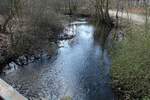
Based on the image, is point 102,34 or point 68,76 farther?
point 102,34

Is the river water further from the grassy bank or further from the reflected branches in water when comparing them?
the reflected branches in water

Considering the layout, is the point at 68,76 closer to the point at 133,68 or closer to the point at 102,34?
the point at 133,68

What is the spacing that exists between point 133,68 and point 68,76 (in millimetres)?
3876

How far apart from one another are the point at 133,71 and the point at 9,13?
10.2 metres

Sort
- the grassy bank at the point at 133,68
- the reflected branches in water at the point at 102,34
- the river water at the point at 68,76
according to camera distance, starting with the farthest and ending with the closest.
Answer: the reflected branches in water at the point at 102,34 → the river water at the point at 68,76 → the grassy bank at the point at 133,68

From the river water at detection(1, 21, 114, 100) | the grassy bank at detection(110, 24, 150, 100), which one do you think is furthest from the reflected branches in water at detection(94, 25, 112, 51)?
the grassy bank at detection(110, 24, 150, 100)

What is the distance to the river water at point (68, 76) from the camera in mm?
11111

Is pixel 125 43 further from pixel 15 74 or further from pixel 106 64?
pixel 15 74

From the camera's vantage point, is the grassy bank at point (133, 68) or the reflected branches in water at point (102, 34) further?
the reflected branches in water at point (102, 34)

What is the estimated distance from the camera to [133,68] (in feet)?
34.9

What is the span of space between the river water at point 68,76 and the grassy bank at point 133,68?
2.13 ft

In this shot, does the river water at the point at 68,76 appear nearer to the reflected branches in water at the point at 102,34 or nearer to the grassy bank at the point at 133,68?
the grassy bank at the point at 133,68

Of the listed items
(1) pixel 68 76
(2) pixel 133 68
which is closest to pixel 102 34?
(1) pixel 68 76

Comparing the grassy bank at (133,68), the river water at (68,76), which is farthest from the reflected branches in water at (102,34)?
the grassy bank at (133,68)
